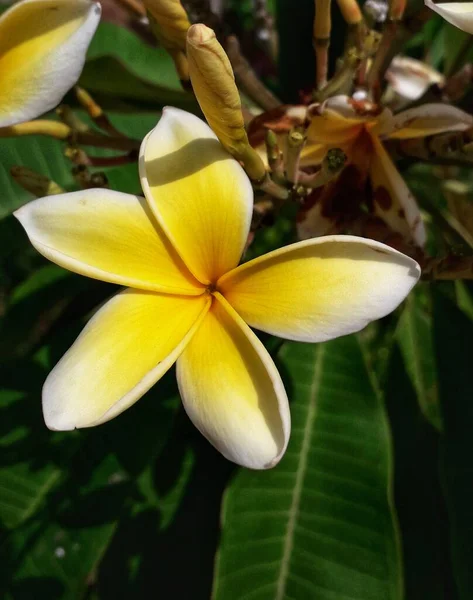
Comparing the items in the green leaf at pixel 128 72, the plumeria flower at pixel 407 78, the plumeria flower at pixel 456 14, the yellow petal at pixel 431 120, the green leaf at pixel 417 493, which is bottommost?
the green leaf at pixel 417 493

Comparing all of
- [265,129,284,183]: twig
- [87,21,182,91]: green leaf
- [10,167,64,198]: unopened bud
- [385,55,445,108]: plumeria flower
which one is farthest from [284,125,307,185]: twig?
[87,21,182,91]: green leaf

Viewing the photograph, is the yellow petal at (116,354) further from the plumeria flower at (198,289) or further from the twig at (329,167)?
the twig at (329,167)

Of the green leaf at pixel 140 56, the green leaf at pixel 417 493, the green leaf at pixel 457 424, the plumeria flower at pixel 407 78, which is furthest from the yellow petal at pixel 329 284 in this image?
the green leaf at pixel 140 56

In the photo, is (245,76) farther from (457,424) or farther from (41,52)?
(457,424)

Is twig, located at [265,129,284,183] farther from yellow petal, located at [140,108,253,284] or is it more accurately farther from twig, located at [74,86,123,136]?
twig, located at [74,86,123,136]

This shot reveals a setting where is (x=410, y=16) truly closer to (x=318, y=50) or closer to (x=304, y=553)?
(x=318, y=50)

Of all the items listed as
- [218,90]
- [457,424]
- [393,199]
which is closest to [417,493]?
[457,424]
